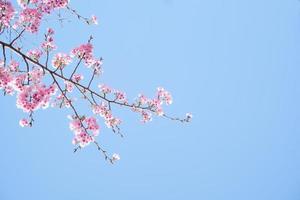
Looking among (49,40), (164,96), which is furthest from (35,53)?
(164,96)

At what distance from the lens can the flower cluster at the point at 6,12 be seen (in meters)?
6.29

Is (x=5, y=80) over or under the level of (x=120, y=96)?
under

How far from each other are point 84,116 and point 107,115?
2.98ft

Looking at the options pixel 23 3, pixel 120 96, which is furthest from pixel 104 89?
pixel 23 3

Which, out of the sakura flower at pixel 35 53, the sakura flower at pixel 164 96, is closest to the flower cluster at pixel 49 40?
the sakura flower at pixel 35 53

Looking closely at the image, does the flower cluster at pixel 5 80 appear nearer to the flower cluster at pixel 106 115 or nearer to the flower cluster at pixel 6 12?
the flower cluster at pixel 6 12

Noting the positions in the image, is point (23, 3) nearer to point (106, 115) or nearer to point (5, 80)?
point (5, 80)

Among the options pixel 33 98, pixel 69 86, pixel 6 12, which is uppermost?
pixel 69 86

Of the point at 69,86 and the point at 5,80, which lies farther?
the point at 69,86

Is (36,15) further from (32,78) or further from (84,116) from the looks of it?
(84,116)

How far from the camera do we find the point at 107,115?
7414mm

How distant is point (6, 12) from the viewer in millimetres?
6398

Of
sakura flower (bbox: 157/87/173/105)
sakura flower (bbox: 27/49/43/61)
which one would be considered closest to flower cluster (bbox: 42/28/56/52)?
sakura flower (bbox: 27/49/43/61)

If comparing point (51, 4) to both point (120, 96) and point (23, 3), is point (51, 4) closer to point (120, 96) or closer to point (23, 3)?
point (23, 3)
